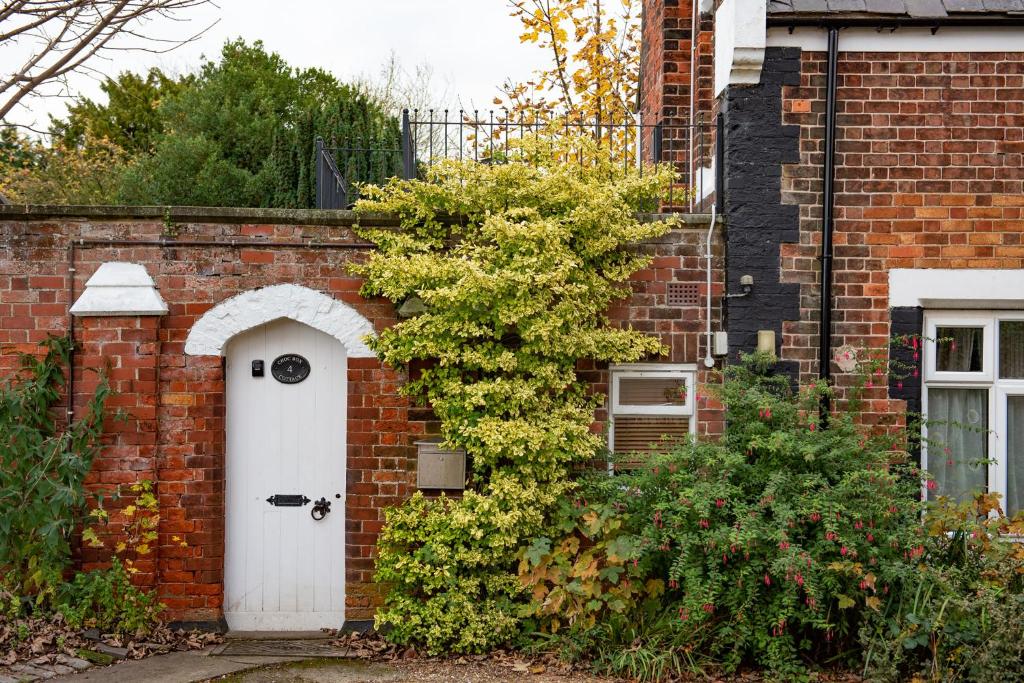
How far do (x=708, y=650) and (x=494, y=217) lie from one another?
329 cm

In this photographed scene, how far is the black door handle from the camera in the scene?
681 cm

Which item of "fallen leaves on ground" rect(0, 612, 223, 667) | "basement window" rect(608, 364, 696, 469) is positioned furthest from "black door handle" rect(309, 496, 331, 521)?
"basement window" rect(608, 364, 696, 469)

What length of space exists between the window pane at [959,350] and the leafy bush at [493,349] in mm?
2226

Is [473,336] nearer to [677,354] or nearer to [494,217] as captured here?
[494,217]

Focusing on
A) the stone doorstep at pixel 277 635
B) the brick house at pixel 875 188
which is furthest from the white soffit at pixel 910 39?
the stone doorstep at pixel 277 635

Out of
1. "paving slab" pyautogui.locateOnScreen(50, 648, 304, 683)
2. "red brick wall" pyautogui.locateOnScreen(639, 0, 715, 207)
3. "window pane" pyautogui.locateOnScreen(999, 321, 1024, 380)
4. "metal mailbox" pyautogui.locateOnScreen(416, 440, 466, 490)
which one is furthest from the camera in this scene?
"red brick wall" pyautogui.locateOnScreen(639, 0, 715, 207)

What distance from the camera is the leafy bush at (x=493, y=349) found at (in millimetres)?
6105

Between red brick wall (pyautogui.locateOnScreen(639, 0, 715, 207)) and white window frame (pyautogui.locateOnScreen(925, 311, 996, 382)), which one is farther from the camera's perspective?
red brick wall (pyautogui.locateOnScreen(639, 0, 715, 207))

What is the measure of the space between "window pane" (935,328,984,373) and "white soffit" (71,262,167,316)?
5.88 meters

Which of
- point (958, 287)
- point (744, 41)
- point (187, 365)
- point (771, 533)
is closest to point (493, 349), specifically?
point (771, 533)

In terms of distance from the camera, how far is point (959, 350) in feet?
22.3

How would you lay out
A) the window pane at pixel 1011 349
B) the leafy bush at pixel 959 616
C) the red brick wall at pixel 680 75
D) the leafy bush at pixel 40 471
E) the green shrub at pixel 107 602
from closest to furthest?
the leafy bush at pixel 959 616, the leafy bush at pixel 40 471, the green shrub at pixel 107 602, the window pane at pixel 1011 349, the red brick wall at pixel 680 75

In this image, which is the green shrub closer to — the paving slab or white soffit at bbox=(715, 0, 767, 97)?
the paving slab

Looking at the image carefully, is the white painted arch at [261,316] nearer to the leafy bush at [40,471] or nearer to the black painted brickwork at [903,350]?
the leafy bush at [40,471]
